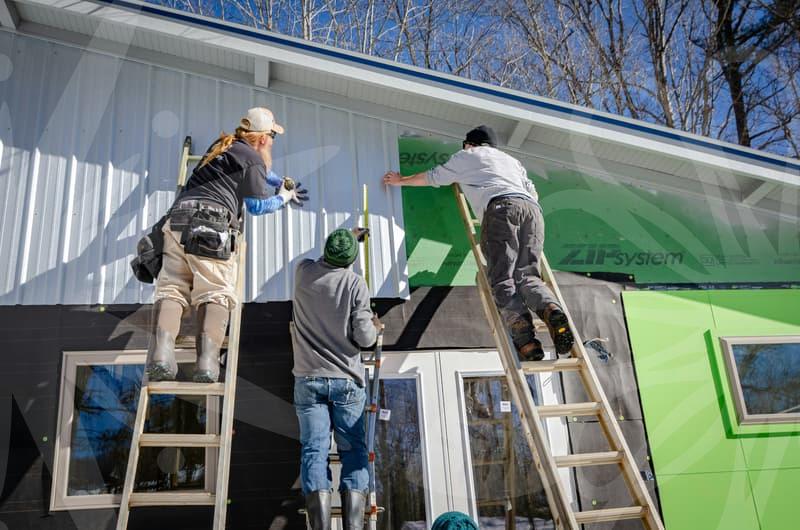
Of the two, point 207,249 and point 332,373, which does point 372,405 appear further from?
point 207,249

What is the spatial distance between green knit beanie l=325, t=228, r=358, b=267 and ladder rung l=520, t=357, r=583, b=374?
49.1 inches

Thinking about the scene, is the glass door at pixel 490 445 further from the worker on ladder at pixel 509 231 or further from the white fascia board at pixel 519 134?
the white fascia board at pixel 519 134

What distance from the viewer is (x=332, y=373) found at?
12.5 ft

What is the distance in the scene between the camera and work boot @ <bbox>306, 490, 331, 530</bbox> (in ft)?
10.9

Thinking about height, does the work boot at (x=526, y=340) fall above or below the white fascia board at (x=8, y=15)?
below

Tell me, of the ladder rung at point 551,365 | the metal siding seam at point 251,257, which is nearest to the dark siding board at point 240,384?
the metal siding seam at point 251,257

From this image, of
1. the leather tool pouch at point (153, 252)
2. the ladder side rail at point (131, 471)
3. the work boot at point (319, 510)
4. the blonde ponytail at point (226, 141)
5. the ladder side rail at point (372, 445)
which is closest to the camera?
the ladder side rail at point (131, 471)

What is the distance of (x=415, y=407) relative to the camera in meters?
4.80

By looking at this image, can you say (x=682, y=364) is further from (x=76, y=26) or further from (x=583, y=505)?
(x=76, y=26)

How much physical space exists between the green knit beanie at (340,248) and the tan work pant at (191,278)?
61 centimetres

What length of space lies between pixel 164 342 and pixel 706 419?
3.85 meters

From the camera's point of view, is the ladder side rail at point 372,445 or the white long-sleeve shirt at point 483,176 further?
the white long-sleeve shirt at point 483,176

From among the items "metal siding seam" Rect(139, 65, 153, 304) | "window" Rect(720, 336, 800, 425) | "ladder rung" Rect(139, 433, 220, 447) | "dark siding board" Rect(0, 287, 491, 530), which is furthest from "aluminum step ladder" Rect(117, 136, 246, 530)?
"window" Rect(720, 336, 800, 425)

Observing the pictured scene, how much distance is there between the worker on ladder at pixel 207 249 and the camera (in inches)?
138
